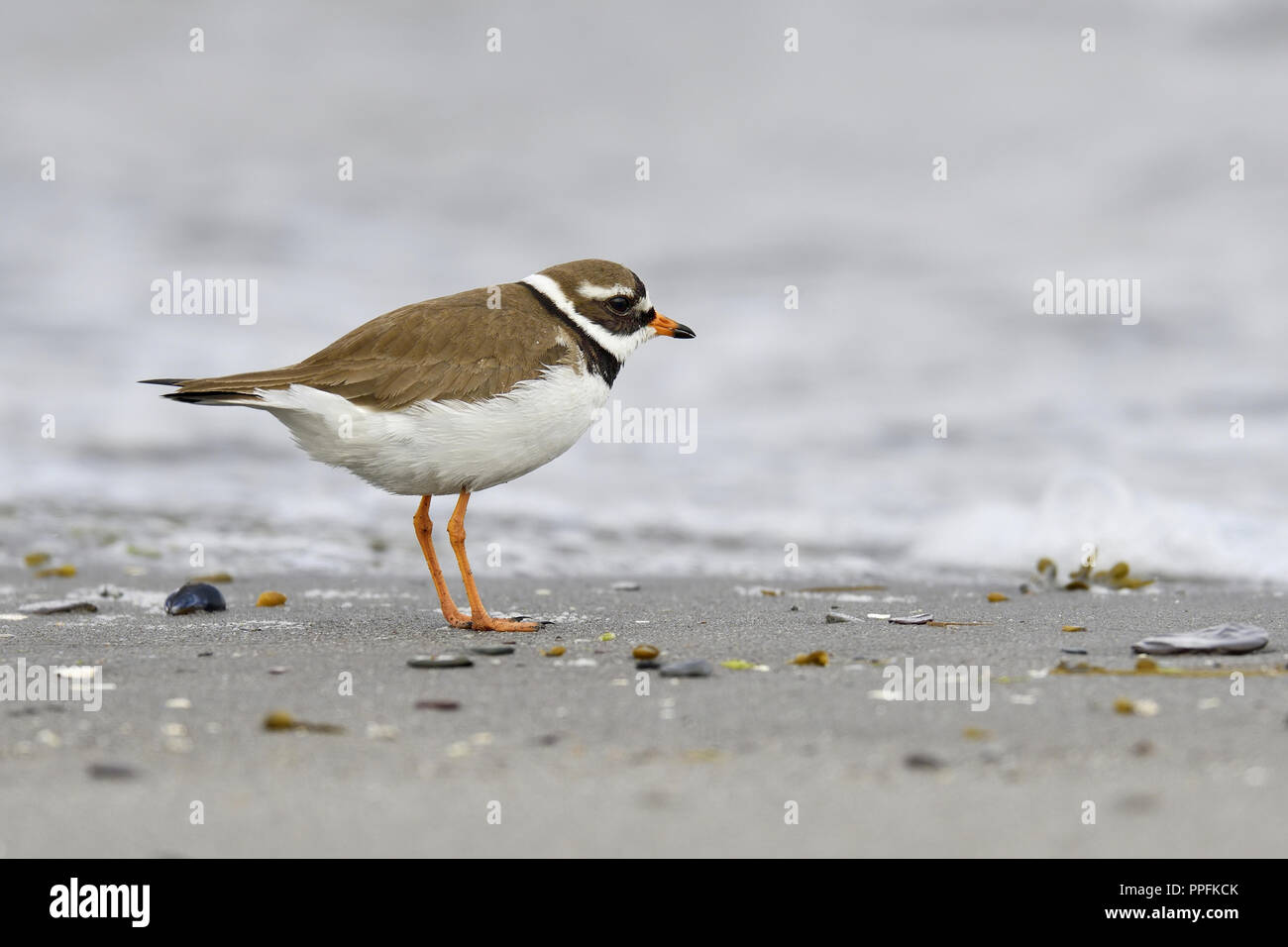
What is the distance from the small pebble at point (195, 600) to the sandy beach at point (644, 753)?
815 mm

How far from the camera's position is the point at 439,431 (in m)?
5.45

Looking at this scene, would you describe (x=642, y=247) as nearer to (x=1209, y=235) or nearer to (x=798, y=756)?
(x=1209, y=235)

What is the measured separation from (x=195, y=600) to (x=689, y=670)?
2968 mm

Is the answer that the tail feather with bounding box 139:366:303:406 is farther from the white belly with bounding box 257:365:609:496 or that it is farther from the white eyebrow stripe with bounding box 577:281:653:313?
the white eyebrow stripe with bounding box 577:281:653:313

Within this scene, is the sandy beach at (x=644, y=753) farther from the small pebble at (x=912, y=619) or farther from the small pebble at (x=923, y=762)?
the small pebble at (x=912, y=619)

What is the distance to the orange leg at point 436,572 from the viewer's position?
574 centimetres

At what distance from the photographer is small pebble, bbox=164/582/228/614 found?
608 centimetres

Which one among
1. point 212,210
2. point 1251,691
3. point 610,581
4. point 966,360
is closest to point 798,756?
point 1251,691

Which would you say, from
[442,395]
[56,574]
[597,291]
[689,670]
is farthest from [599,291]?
[56,574]

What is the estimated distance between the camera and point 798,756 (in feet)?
10.8

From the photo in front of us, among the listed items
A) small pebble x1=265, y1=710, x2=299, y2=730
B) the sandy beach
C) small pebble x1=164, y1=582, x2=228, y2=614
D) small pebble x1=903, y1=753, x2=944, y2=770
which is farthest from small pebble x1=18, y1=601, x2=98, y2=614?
small pebble x1=903, y1=753, x2=944, y2=770

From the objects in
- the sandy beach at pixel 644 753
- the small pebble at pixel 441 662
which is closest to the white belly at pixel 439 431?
the sandy beach at pixel 644 753

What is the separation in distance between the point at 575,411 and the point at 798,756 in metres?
2.73

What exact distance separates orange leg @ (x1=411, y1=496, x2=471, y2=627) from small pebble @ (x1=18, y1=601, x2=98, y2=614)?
1.66m
